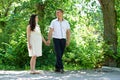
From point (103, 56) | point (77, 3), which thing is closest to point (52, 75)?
point (103, 56)

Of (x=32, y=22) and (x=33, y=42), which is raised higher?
(x=32, y=22)

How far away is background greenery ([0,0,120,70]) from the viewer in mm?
14891

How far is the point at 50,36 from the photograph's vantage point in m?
12.2

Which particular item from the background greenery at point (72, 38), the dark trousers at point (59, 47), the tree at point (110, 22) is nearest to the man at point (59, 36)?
the dark trousers at point (59, 47)

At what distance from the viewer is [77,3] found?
767 inches

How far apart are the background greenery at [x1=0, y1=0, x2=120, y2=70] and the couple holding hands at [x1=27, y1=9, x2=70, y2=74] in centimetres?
258

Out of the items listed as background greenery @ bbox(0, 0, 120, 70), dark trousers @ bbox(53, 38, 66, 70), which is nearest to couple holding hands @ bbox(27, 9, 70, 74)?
dark trousers @ bbox(53, 38, 66, 70)

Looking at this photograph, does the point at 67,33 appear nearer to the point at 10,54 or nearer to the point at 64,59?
the point at 64,59

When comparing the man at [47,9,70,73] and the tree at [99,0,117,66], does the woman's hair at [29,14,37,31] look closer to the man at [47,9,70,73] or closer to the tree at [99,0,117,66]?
the man at [47,9,70,73]

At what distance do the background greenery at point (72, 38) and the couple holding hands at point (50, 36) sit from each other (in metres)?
2.58

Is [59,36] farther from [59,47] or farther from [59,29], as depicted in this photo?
[59,47]

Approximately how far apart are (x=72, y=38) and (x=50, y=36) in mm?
7196

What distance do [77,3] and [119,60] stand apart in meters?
5.79

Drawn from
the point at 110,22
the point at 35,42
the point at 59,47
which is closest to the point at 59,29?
the point at 59,47
